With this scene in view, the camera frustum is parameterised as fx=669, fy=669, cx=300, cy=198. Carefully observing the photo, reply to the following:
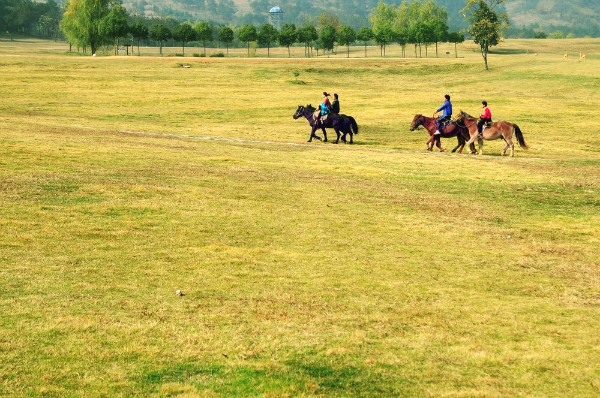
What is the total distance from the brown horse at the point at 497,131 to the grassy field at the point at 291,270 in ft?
4.28

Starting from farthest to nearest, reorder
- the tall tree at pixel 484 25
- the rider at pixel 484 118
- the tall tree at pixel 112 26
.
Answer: the tall tree at pixel 112 26 < the tall tree at pixel 484 25 < the rider at pixel 484 118

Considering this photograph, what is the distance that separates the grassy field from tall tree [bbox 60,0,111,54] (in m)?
95.3

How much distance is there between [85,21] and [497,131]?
350 feet

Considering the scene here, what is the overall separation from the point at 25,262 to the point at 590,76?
7870 centimetres

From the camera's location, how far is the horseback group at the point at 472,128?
35.9m

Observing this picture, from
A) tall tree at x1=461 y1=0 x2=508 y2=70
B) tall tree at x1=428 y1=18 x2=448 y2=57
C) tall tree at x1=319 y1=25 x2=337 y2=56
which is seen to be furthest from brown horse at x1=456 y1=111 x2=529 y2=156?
tall tree at x1=319 y1=25 x2=337 y2=56

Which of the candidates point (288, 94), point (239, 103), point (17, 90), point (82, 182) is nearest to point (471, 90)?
point (288, 94)

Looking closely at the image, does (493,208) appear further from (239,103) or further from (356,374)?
(239,103)

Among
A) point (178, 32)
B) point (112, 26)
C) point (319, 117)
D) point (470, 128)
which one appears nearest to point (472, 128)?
point (470, 128)

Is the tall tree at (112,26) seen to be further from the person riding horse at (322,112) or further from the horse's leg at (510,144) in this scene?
the horse's leg at (510,144)

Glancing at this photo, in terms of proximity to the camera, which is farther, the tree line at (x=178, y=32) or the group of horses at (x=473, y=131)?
the tree line at (x=178, y=32)

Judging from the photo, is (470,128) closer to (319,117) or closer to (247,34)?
(319,117)

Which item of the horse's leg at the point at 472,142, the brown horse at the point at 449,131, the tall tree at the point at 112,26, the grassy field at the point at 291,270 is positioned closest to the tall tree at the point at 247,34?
the tall tree at the point at 112,26

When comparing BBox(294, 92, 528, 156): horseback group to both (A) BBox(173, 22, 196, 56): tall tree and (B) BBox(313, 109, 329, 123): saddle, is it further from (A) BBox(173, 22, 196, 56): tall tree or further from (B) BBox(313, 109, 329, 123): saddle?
(A) BBox(173, 22, 196, 56): tall tree
